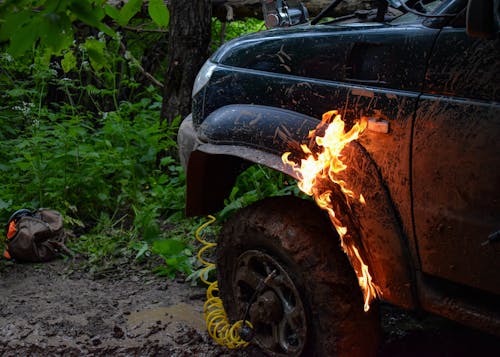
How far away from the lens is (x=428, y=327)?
3.94 m

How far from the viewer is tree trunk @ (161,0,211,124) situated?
6902 millimetres

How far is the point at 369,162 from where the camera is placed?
2816 mm

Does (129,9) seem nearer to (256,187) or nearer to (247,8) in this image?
(256,187)

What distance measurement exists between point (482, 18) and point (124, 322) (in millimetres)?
2815

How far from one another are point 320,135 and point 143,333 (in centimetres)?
178

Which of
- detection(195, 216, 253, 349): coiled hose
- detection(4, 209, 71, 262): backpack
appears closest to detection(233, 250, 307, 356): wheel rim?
detection(195, 216, 253, 349): coiled hose

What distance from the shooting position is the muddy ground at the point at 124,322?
3787mm

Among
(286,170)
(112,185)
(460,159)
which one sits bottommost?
(112,185)

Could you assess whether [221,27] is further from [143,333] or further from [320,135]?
[320,135]

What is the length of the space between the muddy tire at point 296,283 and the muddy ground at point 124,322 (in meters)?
0.38

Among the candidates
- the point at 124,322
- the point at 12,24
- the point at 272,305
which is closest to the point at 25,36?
the point at 12,24

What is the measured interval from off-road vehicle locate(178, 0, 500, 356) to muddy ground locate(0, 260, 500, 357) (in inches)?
23.5

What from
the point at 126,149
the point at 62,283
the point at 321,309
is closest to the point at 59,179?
the point at 126,149

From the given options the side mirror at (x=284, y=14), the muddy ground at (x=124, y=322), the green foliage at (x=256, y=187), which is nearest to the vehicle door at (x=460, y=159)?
the muddy ground at (x=124, y=322)
